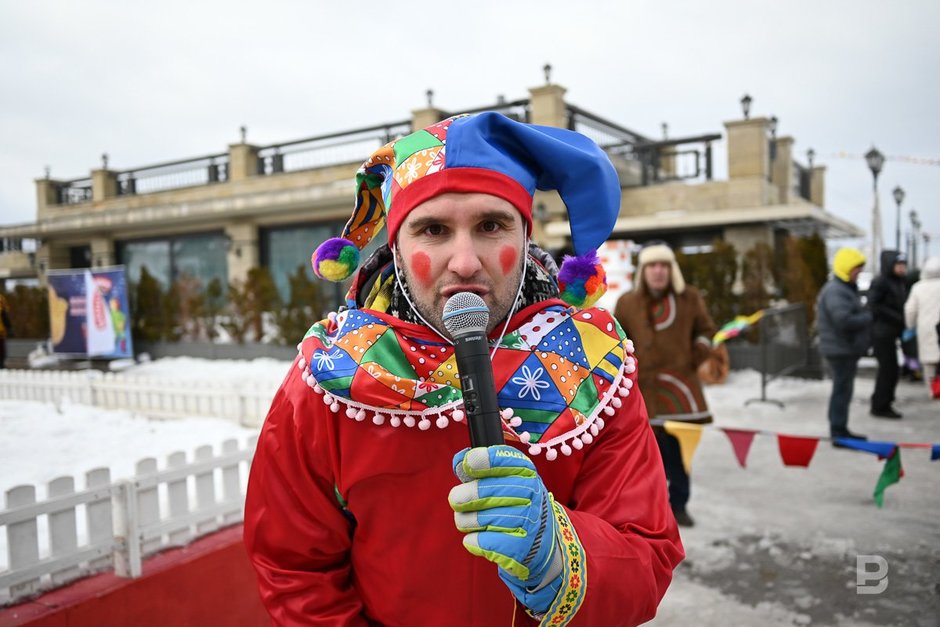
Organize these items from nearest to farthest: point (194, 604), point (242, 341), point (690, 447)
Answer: point (194, 604) < point (690, 447) < point (242, 341)

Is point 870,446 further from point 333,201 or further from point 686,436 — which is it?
point 333,201

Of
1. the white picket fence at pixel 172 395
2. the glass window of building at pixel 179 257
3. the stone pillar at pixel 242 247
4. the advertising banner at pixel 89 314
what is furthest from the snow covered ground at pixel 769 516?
the glass window of building at pixel 179 257

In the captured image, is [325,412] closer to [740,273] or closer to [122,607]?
[122,607]

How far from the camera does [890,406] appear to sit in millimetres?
7500

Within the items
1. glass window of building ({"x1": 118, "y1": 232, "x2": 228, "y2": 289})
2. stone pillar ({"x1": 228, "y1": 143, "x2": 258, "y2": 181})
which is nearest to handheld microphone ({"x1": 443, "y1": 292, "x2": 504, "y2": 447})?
stone pillar ({"x1": 228, "y1": 143, "x2": 258, "y2": 181})

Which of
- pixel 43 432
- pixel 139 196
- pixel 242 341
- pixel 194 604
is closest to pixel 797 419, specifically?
pixel 194 604

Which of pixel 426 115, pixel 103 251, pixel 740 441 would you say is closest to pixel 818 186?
pixel 426 115

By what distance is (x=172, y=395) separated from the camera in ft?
23.5

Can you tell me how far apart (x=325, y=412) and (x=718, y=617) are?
2.84 meters

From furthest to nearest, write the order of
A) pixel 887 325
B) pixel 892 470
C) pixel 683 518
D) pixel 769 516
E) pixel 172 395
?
pixel 887 325
pixel 172 395
pixel 769 516
pixel 683 518
pixel 892 470

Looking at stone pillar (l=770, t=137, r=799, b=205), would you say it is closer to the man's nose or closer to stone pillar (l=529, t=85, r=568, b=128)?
stone pillar (l=529, t=85, r=568, b=128)

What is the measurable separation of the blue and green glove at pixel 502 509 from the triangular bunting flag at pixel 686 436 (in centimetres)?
351

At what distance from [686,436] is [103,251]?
19.2m

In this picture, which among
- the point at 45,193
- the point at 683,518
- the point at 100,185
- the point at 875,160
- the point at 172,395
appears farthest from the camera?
the point at 875,160
